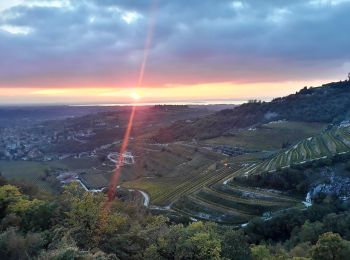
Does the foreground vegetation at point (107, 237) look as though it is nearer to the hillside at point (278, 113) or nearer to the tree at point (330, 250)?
the tree at point (330, 250)

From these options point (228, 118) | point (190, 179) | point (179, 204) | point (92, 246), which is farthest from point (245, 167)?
point (228, 118)

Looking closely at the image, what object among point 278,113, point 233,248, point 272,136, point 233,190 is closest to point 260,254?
point 233,248

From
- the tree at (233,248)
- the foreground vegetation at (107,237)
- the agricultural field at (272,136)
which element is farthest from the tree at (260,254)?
the agricultural field at (272,136)

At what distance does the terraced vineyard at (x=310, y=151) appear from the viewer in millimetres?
76750

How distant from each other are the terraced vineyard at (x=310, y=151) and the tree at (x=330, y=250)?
42.8m

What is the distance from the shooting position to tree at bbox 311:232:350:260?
99.9ft

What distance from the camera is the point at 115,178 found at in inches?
4124

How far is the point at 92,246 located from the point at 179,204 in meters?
43.8

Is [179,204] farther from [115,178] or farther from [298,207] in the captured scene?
[115,178]

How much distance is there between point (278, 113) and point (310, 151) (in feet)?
230

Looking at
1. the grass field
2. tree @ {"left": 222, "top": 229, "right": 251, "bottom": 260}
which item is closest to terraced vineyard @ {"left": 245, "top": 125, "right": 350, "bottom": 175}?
tree @ {"left": 222, "top": 229, "right": 251, "bottom": 260}

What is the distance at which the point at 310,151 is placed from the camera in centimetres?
8375

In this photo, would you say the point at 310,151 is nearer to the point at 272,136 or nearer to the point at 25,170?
the point at 272,136

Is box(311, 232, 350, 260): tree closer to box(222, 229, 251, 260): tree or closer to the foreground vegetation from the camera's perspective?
the foreground vegetation
